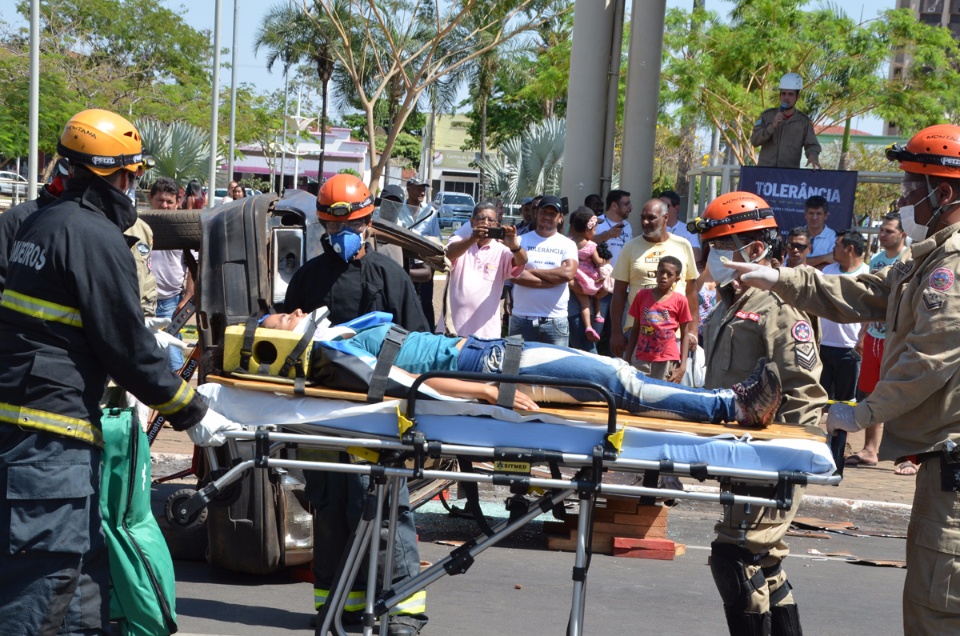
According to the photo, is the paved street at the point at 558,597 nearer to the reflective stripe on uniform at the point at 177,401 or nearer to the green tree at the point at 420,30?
the reflective stripe on uniform at the point at 177,401

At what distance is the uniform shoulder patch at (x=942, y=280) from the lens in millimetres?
3740

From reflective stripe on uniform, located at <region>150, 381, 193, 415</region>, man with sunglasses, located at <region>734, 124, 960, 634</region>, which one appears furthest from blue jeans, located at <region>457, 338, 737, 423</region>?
reflective stripe on uniform, located at <region>150, 381, 193, 415</region>

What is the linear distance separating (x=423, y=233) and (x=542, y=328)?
6.31 feet

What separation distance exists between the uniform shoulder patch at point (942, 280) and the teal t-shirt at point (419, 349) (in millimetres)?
1783

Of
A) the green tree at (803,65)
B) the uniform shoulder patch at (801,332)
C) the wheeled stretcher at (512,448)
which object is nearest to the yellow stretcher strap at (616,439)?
the wheeled stretcher at (512,448)

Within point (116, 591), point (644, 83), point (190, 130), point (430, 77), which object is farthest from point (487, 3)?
point (116, 591)

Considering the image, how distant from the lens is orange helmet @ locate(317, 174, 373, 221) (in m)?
5.20

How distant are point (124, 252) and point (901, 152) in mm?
2876

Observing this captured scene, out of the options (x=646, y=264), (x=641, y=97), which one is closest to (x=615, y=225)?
(x=646, y=264)

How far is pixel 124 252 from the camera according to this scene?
12.3 feet

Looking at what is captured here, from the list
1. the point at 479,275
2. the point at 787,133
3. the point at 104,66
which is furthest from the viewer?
the point at 104,66

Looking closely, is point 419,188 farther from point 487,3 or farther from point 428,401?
point 487,3

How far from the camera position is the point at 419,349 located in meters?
4.36

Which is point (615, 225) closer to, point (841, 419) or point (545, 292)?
point (545, 292)
